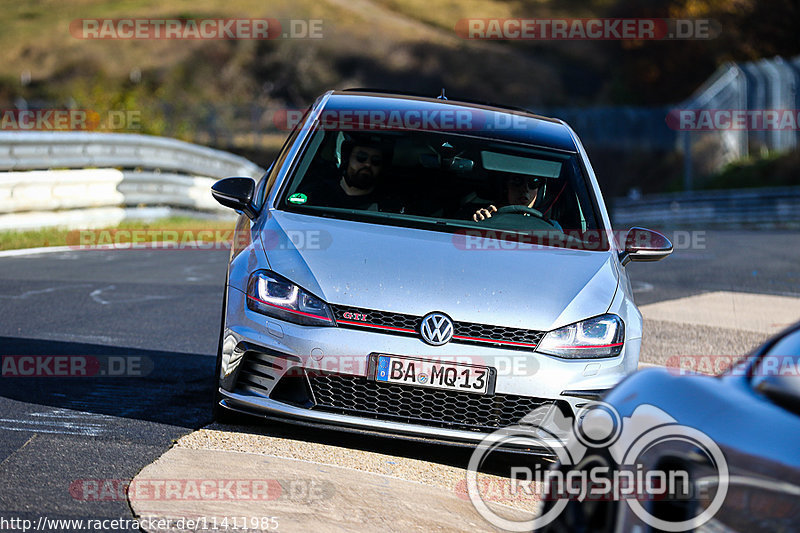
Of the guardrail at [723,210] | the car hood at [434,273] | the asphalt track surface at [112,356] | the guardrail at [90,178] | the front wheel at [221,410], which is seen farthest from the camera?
the guardrail at [723,210]

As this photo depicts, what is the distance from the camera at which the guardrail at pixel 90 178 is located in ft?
46.9

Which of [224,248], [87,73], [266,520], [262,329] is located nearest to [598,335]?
[262,329]

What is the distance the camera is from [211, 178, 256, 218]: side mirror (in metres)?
6.08

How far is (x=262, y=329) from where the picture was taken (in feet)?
17.1

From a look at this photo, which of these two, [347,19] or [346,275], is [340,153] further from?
[347,19]

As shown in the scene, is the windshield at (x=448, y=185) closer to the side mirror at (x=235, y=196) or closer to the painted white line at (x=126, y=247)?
the side mirror at (x=235, y=196)

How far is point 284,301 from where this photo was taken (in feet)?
17.2

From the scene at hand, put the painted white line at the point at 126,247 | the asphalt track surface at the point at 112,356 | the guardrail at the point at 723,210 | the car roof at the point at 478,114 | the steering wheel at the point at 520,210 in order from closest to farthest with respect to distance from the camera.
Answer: the asphalt track surface at the point at 112,356
the steering wheel at the point at 520,210
the car roof at the point at 478,114
the painted white line at the point at 126,247
the guardrail at the point at 723,210

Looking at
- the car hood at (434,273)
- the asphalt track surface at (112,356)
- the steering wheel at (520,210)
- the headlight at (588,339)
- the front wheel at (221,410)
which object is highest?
the steering wheel at (520,210)

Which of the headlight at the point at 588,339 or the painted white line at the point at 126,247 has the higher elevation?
the headlight at the point at 588,339

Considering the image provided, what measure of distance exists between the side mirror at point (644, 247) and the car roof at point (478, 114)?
783 millimetres

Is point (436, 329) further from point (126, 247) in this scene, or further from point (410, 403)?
point (126, 247)

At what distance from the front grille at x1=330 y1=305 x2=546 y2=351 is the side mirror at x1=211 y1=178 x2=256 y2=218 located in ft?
3.85

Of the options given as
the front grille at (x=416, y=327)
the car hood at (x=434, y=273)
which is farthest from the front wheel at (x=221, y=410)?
the front grille at (x=416, y=327)
